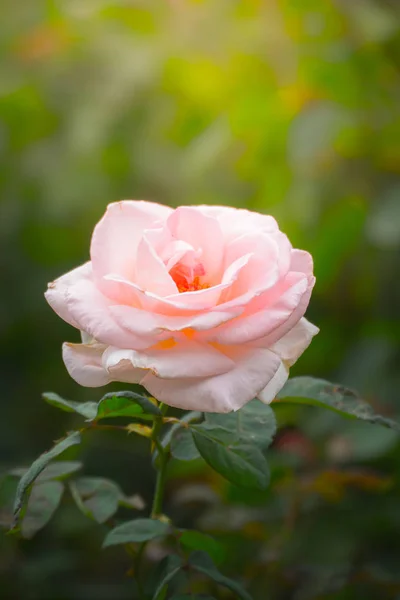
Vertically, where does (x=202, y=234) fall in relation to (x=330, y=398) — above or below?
above

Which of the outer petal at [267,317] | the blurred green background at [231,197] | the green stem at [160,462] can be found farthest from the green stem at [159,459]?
the blurred green background at [231,197]

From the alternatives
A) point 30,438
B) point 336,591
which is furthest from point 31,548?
point 336,591

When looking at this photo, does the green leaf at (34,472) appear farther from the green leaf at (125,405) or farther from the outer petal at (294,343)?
the outer petal at (294,343)

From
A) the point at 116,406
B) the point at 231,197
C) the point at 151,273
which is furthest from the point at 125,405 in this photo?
the point at 231,197

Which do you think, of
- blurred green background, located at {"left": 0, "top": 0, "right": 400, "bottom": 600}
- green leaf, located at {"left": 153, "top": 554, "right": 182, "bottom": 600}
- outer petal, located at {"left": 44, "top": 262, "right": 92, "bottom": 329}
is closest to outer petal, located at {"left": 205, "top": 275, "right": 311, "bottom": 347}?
outer petal, located at {"left": 44, "top": 262, "right": 92, "bottom": 329}

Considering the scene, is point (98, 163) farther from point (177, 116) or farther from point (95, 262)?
point (95, 262)

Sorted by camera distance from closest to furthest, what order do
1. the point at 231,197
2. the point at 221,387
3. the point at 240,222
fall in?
the point at 221,387, the point at 240,222, the point at 231,197

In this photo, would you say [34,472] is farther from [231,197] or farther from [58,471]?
[231,197]

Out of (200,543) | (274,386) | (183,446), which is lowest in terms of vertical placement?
(200,543)
